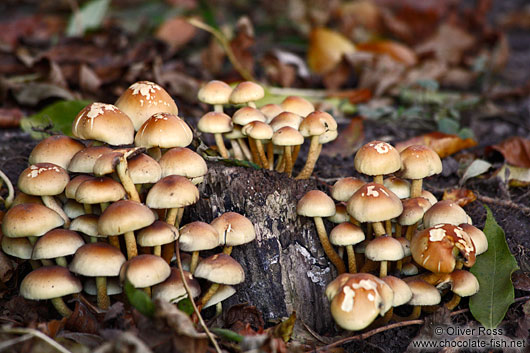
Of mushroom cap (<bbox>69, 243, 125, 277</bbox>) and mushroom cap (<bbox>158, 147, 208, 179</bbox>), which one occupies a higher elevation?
mushroom cap (<bbox>158, 147, 208, 179</bbox>)

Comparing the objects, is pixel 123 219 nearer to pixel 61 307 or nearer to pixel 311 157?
pixel 61 307

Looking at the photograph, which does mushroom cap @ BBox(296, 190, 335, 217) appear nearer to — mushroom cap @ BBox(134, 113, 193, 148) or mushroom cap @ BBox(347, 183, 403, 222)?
mushroom cap @ BBox(347, 183, 403, 222)

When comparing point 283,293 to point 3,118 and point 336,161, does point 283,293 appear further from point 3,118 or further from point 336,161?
point 3,118

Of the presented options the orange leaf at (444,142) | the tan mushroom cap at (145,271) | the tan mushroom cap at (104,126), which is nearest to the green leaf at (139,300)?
the tan mushroom cap at (145,271)

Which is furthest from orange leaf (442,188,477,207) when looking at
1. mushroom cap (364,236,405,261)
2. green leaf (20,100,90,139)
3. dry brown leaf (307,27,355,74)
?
dry brown leaf (307,27,355,74)

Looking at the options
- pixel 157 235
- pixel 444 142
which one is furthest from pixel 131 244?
pixel 444 142

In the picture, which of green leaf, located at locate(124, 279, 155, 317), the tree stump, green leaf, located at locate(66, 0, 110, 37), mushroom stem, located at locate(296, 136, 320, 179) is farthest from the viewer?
green leaf, located at locate(66, 0, 110, 37)
